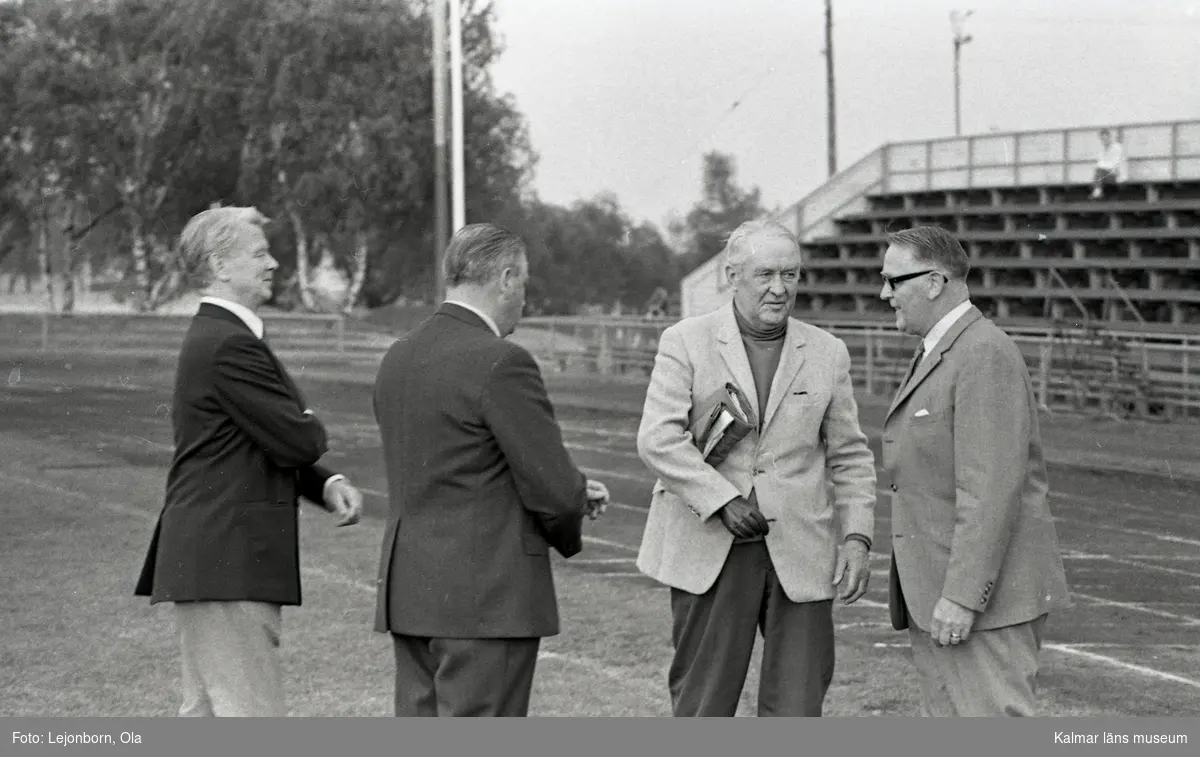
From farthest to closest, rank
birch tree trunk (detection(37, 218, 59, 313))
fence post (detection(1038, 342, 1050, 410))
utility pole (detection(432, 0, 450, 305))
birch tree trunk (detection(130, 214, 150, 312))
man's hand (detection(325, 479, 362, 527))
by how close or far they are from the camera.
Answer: fence post (detection(1038, 342, 1050, 410)), utility pole (detection(432, 0, 450, 305)), birch tree trunk (detection(130, 214, 150, 312)), birch tree trunk (detection(37, 218, 59, 313)), man's hand (detection(325, 479, 362, 527))

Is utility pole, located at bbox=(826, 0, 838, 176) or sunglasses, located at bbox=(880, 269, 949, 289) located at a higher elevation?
utility pole, located at bbox=(826, 0, 838, 176)

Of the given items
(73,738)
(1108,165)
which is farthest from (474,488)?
(1108,165)

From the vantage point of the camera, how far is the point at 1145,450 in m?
14.9

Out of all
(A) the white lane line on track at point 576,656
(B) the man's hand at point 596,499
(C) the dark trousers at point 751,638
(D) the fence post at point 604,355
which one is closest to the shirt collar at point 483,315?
(B) the man's hand at point 596,499

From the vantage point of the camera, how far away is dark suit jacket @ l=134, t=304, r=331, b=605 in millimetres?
3570

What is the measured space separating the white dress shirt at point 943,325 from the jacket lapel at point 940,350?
11 millimetres

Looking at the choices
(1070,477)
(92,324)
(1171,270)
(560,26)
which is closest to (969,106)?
(1171,270)

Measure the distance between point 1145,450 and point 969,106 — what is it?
Answer: 309 inches

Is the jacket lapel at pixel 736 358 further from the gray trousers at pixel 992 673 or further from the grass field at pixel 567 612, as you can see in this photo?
the grass field at pixel 567 612

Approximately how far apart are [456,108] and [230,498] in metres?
13.0

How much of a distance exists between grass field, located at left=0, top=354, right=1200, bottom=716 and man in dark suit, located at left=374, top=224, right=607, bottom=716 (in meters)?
2.17

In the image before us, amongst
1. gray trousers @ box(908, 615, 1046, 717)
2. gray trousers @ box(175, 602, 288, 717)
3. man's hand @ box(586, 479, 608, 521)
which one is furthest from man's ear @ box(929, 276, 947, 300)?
gray trousers @ box(175, 602, 288, 717)

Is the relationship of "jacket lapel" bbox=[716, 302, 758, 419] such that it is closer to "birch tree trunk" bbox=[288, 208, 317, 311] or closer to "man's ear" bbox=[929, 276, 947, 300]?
"man's ear" bbox=[929, 276, 947, 300]

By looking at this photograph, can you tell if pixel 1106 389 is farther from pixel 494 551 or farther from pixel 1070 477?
pixel 494 551
